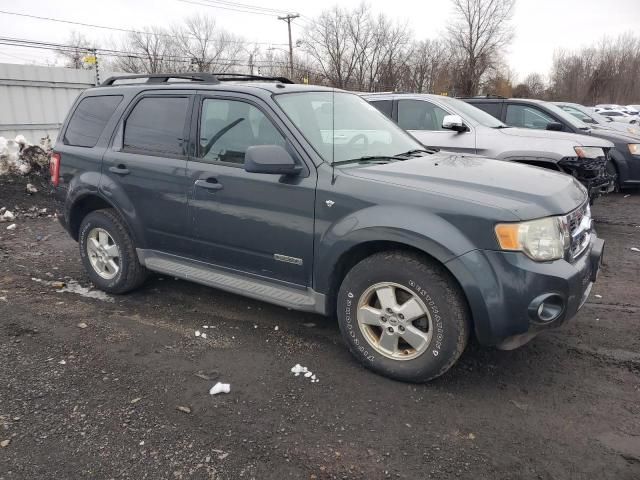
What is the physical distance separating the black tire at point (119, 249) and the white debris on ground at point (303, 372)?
6.50 feet

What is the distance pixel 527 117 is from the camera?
29.1 feet

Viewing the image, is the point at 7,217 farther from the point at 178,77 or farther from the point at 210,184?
the point at 210,184

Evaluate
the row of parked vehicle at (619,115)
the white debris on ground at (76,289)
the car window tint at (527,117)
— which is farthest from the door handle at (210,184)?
the row of parked vehicle at (619,115)

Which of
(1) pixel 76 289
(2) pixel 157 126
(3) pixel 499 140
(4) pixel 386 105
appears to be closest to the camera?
(2) pixel 157 126

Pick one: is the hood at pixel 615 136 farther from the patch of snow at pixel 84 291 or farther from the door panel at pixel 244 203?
the patch of snow at pixel 84 291

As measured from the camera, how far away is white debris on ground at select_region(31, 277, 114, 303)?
480 centimetres

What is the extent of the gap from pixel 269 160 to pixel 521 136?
498 cm

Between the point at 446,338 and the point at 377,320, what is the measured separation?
1.51 ft

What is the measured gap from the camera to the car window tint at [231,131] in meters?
3.66

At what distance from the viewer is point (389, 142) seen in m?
4.08

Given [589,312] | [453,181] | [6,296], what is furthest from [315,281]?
[6,296]

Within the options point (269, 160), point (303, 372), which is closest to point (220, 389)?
point (303, 372)

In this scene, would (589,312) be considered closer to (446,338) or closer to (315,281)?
(446,338)

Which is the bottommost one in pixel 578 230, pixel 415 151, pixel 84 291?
pixel 84 291
